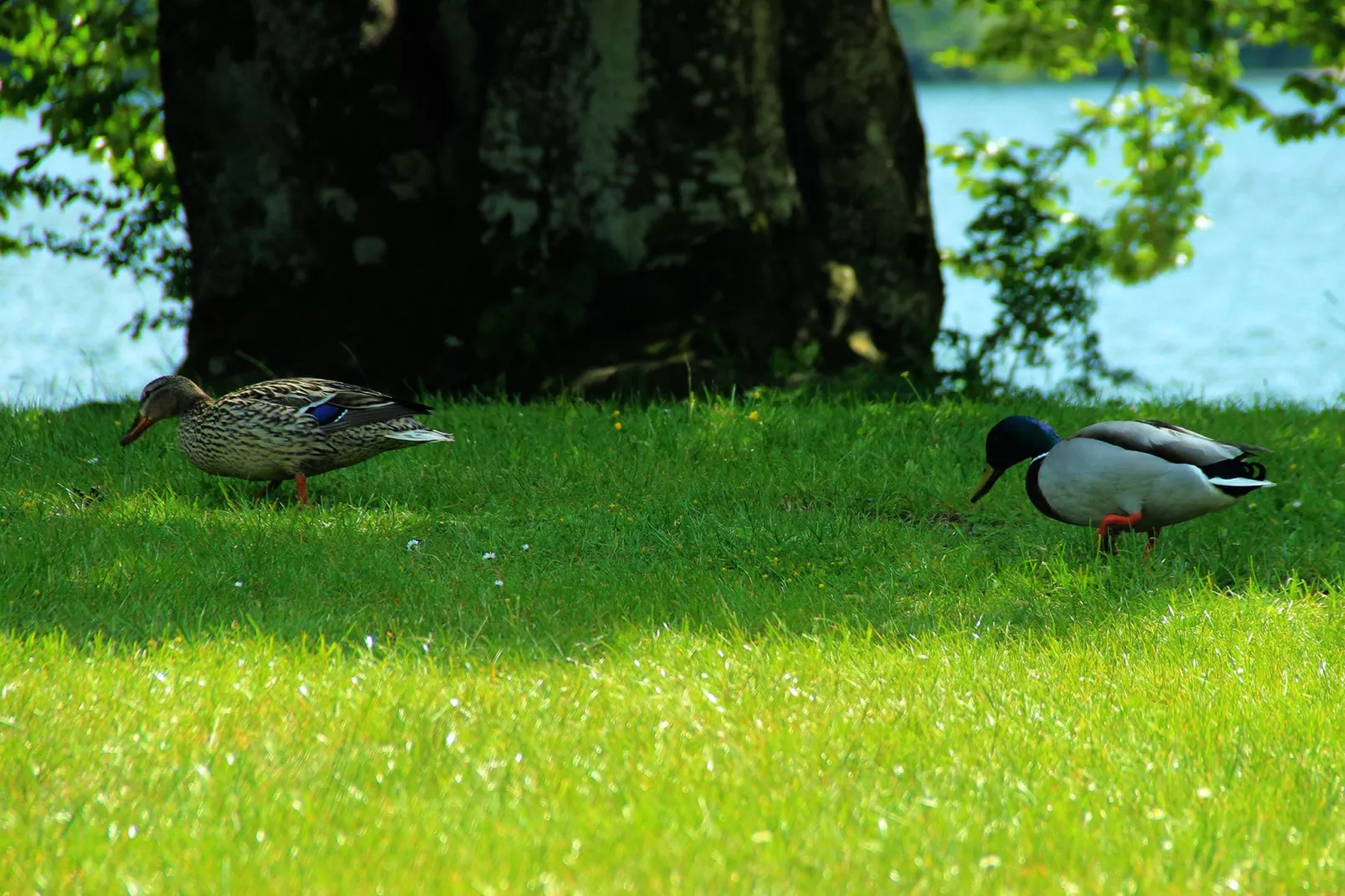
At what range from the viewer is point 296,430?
713cm

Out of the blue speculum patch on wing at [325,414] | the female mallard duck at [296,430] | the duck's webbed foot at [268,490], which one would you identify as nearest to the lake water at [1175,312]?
the duck's webbed foot at [268,490]

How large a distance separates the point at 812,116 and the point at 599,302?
7.71ft

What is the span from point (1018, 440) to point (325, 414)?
3.42 m

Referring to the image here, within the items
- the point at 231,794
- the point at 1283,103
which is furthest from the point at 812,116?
the point at 1283,103

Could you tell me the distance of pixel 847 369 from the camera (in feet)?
33.7

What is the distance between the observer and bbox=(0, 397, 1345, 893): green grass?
12.0ft

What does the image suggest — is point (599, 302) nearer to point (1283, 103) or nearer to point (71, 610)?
point (71, 610)

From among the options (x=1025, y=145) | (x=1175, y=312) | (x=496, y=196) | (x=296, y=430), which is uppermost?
(x=496, y=196)

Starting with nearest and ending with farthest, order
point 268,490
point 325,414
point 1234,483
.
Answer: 1. point 1234,483
2. point 325,414
3. point 268,490

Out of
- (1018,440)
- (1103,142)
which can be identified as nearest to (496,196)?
(1018,440)

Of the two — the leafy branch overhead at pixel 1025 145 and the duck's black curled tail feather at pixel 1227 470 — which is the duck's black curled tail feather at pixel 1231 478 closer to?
the duck's black curled tail feather at pixel 1227 470

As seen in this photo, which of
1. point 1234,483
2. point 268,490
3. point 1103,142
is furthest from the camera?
point 1103,142

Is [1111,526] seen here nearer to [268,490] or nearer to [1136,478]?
[1136,478]

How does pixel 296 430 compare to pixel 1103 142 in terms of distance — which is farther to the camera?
pixel 1103 142
